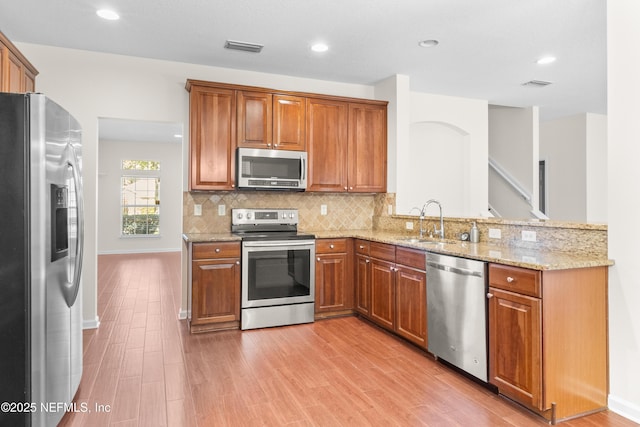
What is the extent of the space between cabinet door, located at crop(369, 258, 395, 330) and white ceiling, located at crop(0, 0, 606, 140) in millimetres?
2093

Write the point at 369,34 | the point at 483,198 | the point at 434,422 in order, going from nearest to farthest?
the point at 434,422, the point at 369,34, the point at 483,198

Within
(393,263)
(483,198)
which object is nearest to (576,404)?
(393,263)

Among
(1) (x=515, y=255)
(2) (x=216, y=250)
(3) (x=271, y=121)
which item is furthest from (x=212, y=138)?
(1) (x=515, y=255)

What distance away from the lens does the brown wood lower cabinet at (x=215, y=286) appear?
378 centimetres

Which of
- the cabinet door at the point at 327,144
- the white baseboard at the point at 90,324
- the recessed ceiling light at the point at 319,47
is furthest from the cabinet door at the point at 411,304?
the white baseboard at the point at 90,324

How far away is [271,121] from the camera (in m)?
4.35

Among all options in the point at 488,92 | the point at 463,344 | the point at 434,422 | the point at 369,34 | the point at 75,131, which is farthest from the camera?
the point at 488,92

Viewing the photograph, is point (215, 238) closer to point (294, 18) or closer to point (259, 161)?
point (259, 161)

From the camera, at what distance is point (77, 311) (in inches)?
101

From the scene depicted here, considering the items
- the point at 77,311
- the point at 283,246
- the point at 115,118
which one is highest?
the point at 115,118

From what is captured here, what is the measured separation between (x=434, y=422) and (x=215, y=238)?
244 cm

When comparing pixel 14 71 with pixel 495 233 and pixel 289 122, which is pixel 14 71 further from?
pixel 495 233

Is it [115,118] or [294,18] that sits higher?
[294,18]

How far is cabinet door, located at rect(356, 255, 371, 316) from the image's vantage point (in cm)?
412
